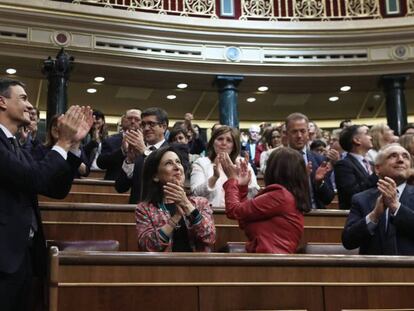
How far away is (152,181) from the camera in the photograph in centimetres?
270

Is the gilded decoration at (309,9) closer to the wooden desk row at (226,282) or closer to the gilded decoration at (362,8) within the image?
the gilded decoration at (362,8)

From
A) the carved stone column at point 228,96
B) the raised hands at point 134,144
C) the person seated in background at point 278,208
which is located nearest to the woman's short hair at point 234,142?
the raised hands at point 134,144

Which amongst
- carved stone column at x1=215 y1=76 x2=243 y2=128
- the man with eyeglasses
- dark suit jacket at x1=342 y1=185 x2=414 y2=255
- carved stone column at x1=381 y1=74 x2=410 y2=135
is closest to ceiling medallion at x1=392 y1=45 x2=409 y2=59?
carved stone column at x1=381 y1=74 x2=410 y2=135

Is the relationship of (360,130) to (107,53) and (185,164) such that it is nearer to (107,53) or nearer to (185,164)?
(185,164)

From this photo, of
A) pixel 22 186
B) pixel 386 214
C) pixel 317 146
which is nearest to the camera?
pixel 22 186

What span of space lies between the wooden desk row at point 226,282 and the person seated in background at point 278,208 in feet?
1.43

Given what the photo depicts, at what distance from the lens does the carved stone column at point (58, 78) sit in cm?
798

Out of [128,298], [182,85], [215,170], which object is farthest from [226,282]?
[182,85]

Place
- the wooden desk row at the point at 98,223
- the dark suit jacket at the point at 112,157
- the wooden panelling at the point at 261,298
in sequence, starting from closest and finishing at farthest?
the wooden panelling at the point at 261,298, the wooden desk row at the point at 98,223, the dark suit jacket at the point at 112,157

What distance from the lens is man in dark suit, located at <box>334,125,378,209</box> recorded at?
3.68 meters

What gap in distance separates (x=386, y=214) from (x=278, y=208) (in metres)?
0.51

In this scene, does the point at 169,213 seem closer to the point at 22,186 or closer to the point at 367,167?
the point at 22,186

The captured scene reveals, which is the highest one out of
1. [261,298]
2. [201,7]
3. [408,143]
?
[201,7]

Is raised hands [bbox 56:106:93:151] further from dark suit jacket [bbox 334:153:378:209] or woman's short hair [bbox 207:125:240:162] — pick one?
dark suit jacket [bbox 334:153:378:209]
